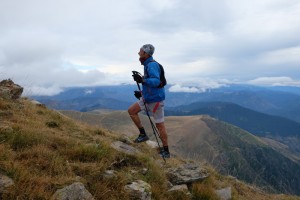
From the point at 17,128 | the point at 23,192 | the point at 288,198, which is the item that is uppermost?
the point at 17,128

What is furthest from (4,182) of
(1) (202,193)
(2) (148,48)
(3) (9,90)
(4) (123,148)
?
(3) (9,90)

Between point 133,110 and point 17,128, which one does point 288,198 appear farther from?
point 17,128

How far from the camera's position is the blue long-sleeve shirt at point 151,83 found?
34.6 ft

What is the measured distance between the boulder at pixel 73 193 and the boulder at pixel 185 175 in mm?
A: 3329

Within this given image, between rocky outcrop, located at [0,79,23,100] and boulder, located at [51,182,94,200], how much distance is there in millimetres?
8028

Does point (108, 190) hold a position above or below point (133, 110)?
below

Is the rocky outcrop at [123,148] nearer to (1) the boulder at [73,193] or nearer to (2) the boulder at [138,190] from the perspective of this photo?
(2) the boulder at [138,190]

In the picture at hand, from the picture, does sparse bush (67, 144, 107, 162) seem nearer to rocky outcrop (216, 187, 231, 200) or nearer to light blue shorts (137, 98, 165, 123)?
light blue shorts (137, 98, 165, 123)

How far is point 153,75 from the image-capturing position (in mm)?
10664

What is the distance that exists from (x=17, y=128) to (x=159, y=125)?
4856 mm

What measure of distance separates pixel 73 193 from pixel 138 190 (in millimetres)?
1543

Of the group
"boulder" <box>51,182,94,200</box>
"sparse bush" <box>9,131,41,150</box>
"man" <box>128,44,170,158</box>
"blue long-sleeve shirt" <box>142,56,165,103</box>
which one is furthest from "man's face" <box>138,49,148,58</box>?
"boulder" <box>51,182,94,200</box>

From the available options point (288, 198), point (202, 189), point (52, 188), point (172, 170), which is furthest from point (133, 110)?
point (288, 198)

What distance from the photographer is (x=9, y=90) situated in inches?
539
